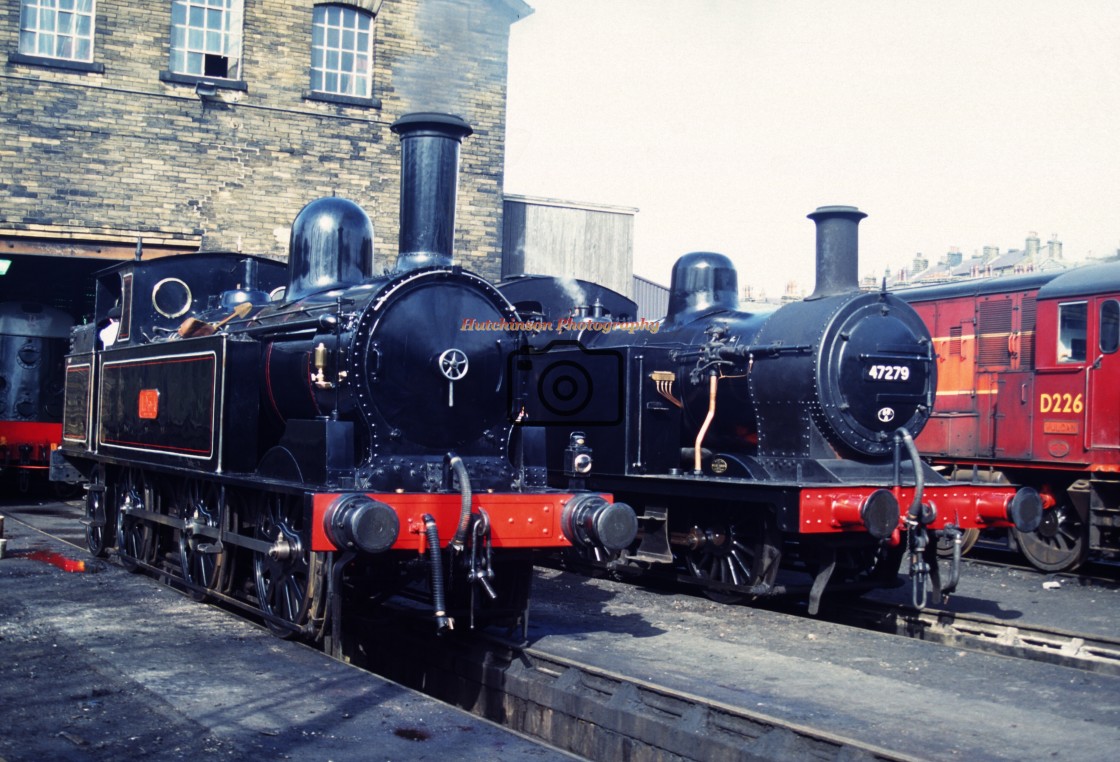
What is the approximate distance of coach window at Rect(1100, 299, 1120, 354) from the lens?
34.9 ft

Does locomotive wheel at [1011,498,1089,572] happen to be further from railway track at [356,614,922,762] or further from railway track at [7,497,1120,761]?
railway track at [356,614,922,762]

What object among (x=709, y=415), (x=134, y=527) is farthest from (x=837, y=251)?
(x=134, y=527)

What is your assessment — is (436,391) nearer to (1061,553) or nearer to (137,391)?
(137,391)

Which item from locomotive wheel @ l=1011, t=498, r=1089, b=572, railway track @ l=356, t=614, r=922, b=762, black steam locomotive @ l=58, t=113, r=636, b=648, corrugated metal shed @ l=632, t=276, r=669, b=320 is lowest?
railway track @ l=356, t=614, r=922, b=762

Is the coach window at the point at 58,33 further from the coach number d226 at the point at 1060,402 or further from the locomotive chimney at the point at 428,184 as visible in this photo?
the coach number d226 at the point at 1060,402

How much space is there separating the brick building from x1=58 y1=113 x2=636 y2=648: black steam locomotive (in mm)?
6872

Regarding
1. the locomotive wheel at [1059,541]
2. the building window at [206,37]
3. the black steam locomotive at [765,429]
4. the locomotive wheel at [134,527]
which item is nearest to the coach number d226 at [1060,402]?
the locomotive wheel at [1059,541]

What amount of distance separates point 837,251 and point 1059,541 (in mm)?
4508

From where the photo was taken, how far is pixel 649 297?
2219cm

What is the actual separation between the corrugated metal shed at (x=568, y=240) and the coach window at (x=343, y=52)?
2.78 metres

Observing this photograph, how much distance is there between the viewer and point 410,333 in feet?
23.1

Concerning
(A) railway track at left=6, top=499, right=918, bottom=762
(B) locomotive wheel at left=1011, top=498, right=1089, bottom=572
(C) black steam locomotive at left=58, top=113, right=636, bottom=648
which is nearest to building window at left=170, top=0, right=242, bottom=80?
(C) black steam locomotive at left=58, top=113, right=636, bottom=648

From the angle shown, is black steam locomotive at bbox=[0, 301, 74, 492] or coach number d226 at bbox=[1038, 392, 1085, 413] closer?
coach number d226 at bbox=[1038, 392, 1085, 413]

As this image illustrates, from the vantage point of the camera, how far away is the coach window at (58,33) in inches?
622
